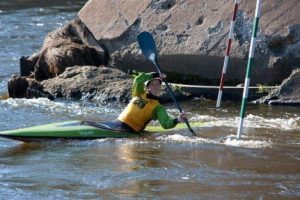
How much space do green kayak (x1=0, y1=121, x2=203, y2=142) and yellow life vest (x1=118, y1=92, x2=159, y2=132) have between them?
0.09m

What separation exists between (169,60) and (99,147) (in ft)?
9.87

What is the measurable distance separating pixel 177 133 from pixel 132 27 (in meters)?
2.88

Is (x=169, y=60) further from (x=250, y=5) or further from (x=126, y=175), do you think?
(x=126, y=175)

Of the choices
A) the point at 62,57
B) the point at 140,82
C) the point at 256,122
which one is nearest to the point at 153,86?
the point at 140,82

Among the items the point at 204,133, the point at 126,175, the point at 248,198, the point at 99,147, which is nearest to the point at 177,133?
the point at 204,133

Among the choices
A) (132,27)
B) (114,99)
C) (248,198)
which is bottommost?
(248,198)

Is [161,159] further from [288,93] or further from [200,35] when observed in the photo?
[200,35]

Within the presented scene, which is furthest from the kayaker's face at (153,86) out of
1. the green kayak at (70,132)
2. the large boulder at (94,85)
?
the large boulder at (94,85)

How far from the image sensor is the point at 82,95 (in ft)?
34.2

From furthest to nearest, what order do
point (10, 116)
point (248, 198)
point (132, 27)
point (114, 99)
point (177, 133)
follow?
point (132, 27), point (114, 99), point (10, 116), point (177, 133), point (248, 198)

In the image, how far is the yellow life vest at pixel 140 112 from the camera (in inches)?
327

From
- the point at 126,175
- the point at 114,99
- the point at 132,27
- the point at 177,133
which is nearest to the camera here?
the point at 126,175

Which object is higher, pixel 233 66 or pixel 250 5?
pixel 250 5

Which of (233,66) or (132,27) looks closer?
(233,66)
